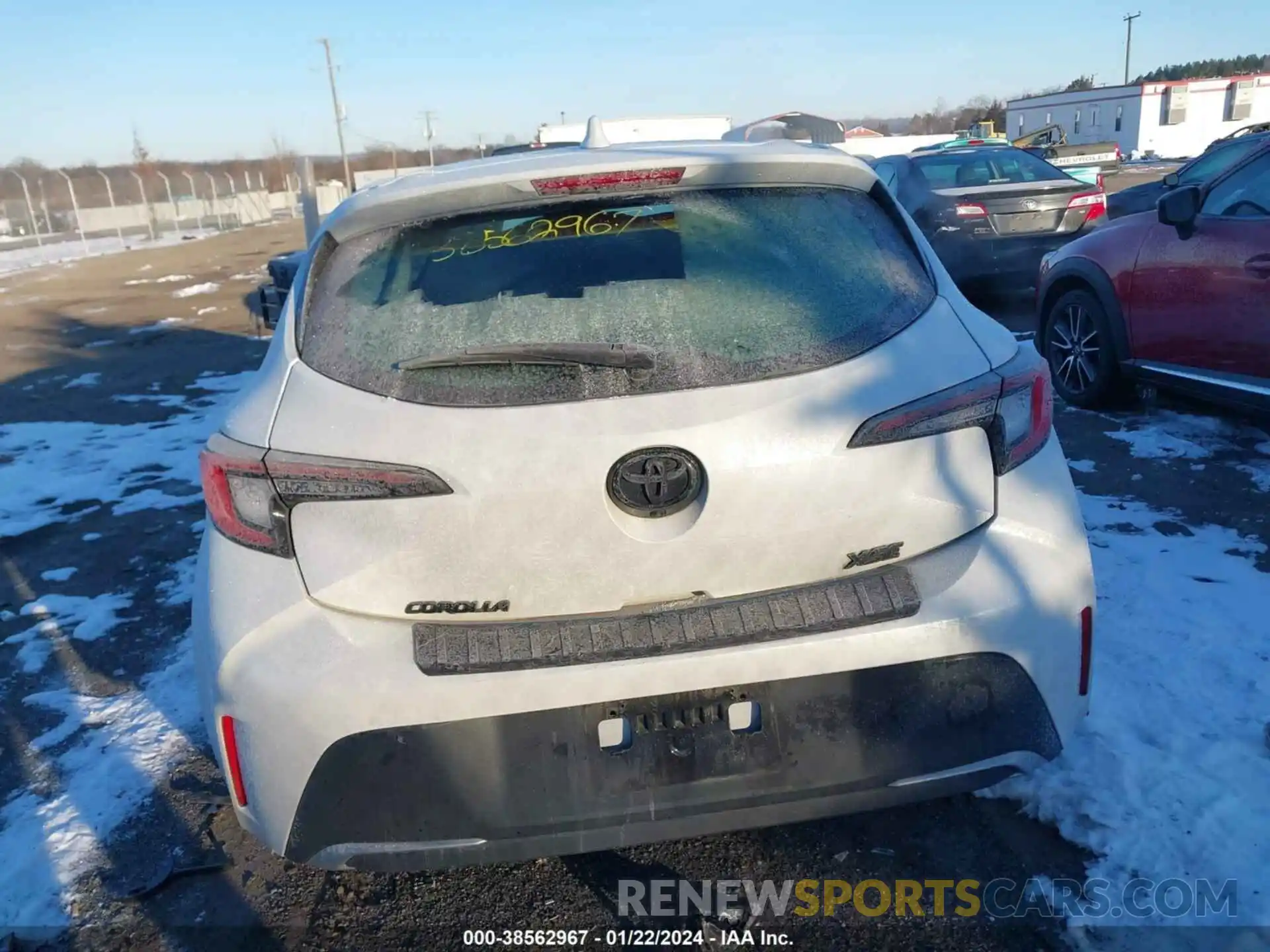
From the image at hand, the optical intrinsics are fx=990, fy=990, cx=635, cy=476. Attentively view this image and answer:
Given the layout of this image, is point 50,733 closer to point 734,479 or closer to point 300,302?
point 300,302

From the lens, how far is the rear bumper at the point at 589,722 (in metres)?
2.01

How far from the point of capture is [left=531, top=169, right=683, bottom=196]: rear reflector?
2.34 m

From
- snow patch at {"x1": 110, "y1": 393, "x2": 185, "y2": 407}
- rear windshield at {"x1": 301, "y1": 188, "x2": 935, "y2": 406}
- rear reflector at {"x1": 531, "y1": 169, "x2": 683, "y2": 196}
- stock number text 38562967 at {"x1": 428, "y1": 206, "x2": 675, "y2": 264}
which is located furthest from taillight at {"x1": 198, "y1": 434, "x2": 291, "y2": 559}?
snow patch at {"x1": 110, "y1": 393, "x2": 185, "y2": 407}

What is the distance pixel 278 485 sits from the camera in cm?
206

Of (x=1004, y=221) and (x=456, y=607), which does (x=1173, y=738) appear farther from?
(x=1004, y=221)

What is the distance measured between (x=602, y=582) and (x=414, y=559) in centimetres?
39

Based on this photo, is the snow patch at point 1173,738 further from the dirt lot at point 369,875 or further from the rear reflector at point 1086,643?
the rear reflector at point 1086,643

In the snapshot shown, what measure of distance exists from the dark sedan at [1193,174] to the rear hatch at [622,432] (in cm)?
423

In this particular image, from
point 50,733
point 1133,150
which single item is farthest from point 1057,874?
point 1133,150

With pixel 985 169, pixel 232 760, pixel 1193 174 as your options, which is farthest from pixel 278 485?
pixel 1193 174

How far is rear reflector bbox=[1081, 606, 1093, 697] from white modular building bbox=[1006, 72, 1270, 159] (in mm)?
63983

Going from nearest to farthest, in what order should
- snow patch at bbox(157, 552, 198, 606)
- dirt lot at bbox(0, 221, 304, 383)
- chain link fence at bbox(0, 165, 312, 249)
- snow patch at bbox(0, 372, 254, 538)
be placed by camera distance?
1. snow patch at bbox(157, 552, 198, 606)
2. snow patch at bbox(0, 372, 254, 538)
3. dirt lot at bbox(0, 221, 304, 383)
4. chain link fence at bbox(0, 165, 312, 249)

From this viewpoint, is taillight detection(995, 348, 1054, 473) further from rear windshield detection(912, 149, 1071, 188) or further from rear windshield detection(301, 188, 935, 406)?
rear windshield detection(912, 149, 1071, 188)
